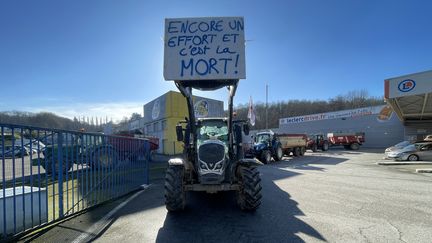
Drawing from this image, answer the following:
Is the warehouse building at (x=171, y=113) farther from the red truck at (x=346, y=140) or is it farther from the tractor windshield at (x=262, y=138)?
the red truck at (x=346, y=140)

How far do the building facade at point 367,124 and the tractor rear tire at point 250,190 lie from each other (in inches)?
1468

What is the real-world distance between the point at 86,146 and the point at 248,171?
4.00 metres

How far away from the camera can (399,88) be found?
63.2 feet

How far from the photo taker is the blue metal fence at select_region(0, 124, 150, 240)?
4586 millimetres

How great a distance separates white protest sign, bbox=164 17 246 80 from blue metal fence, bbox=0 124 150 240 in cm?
276

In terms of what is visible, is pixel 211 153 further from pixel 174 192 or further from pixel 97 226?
pixel 97 226

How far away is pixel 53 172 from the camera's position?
5609 millimetres

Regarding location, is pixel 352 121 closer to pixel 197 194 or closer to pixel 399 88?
pixel 399 88

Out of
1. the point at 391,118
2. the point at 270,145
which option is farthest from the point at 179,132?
the point at 391,118

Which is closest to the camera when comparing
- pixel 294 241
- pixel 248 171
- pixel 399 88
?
pixel 294 241

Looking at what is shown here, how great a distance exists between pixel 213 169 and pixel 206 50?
2943 millimetres

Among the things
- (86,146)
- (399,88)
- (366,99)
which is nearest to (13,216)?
(86,146)

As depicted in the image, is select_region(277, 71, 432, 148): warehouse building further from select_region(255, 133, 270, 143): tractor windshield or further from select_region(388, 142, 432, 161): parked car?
select_region(255, 133, 270, 143): tractor windshield

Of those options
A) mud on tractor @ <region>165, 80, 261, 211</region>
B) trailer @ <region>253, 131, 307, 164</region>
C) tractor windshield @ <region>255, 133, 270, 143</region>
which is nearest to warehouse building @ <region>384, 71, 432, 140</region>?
trailer @ <region>253, 131, 307, 164</region>
